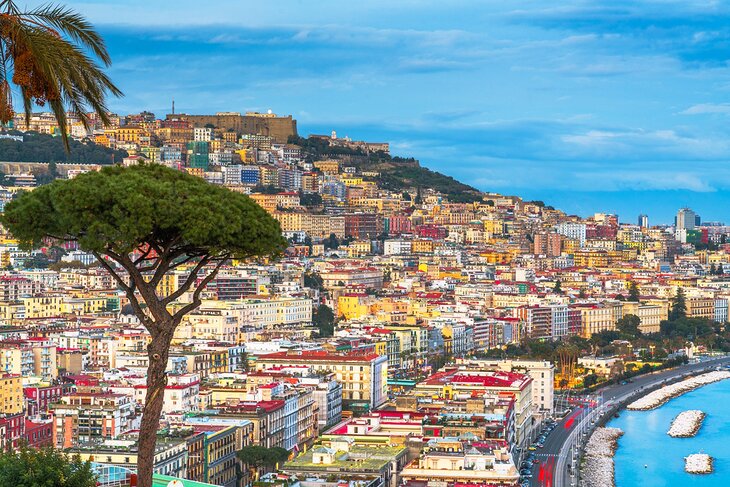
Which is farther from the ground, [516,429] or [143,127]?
[143,127]

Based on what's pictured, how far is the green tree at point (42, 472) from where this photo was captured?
1183 centimetres

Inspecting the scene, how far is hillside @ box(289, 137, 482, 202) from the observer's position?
3957 inches

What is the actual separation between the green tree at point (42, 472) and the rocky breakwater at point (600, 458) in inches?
730

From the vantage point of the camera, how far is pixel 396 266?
241ft

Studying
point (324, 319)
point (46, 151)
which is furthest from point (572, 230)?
point (324, 319)

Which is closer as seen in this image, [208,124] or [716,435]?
[716,435]

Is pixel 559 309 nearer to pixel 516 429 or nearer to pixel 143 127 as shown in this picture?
pixel 516 429

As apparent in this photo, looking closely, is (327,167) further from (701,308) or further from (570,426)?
(570,426)

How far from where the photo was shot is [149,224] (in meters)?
9.11

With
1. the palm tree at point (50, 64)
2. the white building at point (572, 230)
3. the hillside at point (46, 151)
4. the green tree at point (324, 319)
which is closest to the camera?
the palm tree at point (50, 64)

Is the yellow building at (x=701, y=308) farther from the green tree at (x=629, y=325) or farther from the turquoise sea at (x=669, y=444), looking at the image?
the turquoise sea at (x=669, y=444)

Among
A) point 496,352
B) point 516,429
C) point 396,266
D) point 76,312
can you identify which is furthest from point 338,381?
Answer: point 396,266

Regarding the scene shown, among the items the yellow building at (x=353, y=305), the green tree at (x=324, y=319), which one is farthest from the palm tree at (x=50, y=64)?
the yellow building at (x=353, y=305)

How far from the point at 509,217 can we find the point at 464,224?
18.7 ft
